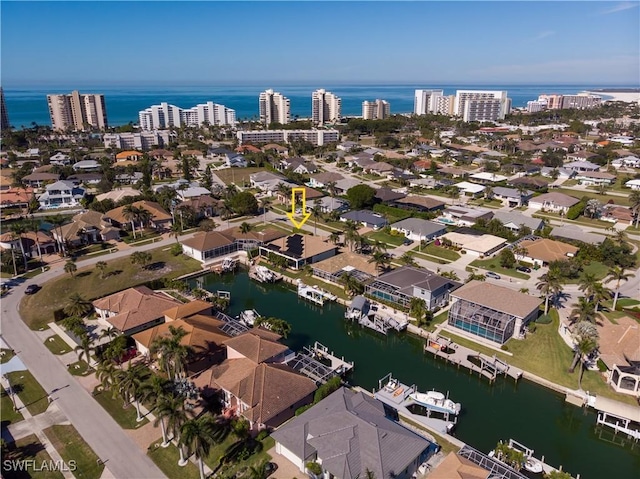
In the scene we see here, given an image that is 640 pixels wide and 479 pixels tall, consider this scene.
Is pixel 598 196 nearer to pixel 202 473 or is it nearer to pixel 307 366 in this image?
pixel 307 366

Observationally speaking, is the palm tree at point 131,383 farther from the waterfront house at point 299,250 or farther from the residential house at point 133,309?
the waterfront house at point 299,250

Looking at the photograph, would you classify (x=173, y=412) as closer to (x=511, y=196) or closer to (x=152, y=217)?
(x=152, y=217)

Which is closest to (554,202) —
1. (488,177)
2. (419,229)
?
(488,177)

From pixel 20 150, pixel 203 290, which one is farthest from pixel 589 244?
pixel 20 150

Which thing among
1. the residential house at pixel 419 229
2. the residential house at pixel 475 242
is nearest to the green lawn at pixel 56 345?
the residential house at pixel 419 229

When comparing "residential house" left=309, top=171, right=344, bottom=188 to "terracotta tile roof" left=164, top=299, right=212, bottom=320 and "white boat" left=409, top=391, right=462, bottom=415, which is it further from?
"white boat" left=409, top=391, right=462, bottom=415

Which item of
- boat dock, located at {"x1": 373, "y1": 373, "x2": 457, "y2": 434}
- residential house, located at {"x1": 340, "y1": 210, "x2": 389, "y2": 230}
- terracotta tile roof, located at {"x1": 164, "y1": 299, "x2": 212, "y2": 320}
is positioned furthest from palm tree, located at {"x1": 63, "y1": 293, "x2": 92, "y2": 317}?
residential house, located at {"x1": 340, "y1": 210, "x2": 389, "y2": 230}

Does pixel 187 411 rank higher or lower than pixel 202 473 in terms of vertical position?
higher
